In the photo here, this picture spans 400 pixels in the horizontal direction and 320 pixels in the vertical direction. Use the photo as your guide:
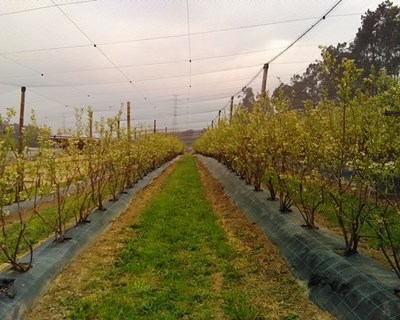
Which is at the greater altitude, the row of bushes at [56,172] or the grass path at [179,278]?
the row of bushes at [56,172]

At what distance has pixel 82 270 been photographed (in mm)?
5004

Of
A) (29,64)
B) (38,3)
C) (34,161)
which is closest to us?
(34,161)

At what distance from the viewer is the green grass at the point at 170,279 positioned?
152 inches

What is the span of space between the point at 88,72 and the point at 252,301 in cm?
1341

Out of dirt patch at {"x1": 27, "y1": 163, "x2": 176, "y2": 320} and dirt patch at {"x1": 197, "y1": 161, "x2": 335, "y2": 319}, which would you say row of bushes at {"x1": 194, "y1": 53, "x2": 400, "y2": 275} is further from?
dirt patch at {"x1": 27, "y1": 163, "x2": 176, "y2": 320}

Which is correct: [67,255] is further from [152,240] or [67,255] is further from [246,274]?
[246,274]

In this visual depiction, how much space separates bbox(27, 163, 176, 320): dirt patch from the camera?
391cm

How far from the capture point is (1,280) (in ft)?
12.8

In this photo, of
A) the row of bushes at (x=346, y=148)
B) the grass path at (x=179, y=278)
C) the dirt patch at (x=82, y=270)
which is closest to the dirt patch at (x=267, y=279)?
the grass path at (x=179, y=278)

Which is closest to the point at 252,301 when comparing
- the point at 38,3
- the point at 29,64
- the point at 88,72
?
the point at 38,3

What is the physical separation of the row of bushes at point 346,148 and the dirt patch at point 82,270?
3.19 meters

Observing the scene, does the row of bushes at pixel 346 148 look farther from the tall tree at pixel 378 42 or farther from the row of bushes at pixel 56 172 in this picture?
the tall tree at pixel 378 42

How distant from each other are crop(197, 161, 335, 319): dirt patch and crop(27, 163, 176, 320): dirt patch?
80.5 inches

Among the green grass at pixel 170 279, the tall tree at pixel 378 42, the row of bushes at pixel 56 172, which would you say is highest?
the tall tree at pixel 378 42
